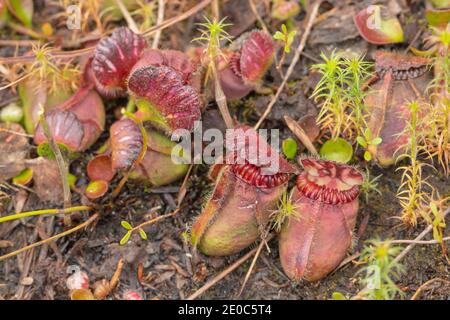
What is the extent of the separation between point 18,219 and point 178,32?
1307 mm

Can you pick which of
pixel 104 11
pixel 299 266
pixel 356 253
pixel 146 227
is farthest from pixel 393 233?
pixel 104 11

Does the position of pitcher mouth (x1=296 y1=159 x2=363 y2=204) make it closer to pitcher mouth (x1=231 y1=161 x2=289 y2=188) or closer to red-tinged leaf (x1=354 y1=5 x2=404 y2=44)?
pitcher mouth (x1=231 y1=161 x2=289 y2=188)

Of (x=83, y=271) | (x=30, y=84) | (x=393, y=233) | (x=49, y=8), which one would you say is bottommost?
(x=83, y=271)

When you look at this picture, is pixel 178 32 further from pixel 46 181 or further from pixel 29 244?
pixel 29 244

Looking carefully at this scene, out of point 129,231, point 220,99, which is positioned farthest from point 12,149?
point 220,99

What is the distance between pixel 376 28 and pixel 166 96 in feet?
3.78

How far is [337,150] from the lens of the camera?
8.53 feet

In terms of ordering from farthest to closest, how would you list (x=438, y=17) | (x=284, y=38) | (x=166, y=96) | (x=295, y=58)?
(x=295, y=58)
(x=438, y=17)
(x=284, y=38)
(x=166, y=96)

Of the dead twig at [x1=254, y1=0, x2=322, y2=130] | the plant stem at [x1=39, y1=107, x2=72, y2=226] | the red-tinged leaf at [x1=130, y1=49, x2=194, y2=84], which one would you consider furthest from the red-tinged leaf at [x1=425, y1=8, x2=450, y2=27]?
the plant stem at [x1=39, y1=107, x2=72, y2=226]

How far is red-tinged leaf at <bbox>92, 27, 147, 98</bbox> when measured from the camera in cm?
260

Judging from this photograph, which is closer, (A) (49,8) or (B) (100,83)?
(B) (100,83)

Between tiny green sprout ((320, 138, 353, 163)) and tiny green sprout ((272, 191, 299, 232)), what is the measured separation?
0.33 m

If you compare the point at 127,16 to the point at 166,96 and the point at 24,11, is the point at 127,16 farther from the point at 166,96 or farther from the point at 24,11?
the point at 166,96

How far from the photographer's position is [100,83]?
2715 millimetres
